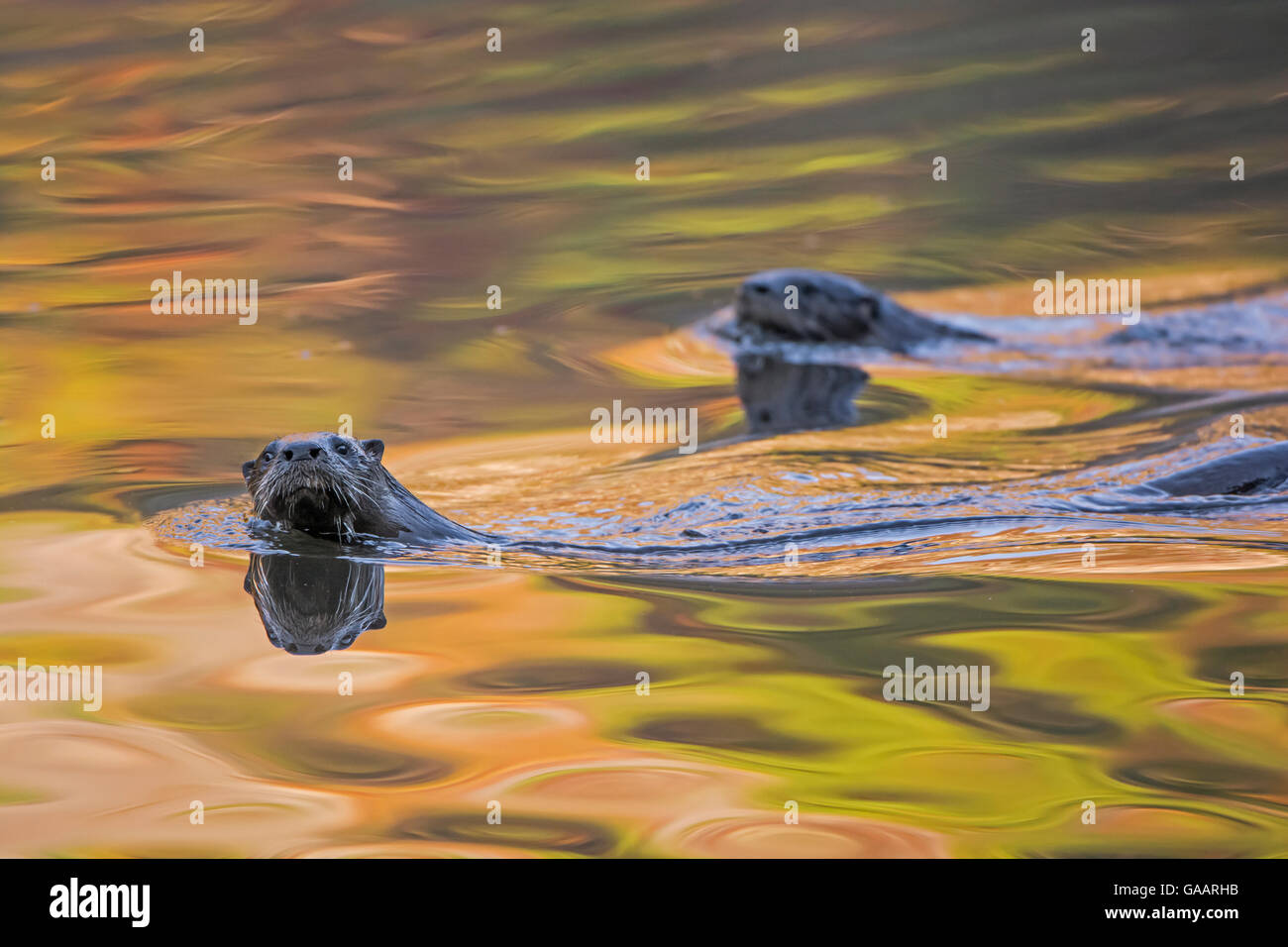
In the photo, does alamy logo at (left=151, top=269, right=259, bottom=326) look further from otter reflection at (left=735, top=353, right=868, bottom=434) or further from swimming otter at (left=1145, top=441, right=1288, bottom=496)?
swimming otter at (left=1145, top=441, right=1288, bottom=496)

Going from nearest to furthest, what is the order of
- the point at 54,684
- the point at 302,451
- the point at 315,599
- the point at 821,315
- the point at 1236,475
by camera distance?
1. the point at 54,684
2. the point at 315,599
3. the point at 302,451
4. the point at 1236,475
5. the point at 821,315

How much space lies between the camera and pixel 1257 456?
5973 mm

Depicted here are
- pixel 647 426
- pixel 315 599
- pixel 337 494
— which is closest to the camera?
pixel 315 599

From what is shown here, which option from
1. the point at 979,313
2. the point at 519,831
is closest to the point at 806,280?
the point at 979,313

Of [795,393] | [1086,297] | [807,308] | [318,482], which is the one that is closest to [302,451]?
[318,482]

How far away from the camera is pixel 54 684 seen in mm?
4074

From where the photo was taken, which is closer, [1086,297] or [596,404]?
[596,404]

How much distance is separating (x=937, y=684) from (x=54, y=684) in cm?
234

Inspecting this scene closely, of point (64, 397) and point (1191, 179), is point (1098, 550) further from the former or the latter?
point (1191, 179)

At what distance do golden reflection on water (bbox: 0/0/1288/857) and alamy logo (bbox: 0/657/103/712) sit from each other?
0.27 feet

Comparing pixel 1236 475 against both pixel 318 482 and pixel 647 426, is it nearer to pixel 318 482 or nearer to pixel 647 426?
pixel 647 426

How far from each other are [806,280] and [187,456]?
4863 mm

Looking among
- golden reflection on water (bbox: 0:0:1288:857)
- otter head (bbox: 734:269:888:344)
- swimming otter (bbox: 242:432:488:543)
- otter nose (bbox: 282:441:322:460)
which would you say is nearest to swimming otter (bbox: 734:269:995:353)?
otter head (bbox: 734:269:888:344)

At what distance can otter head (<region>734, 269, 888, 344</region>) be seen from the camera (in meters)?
10.1
